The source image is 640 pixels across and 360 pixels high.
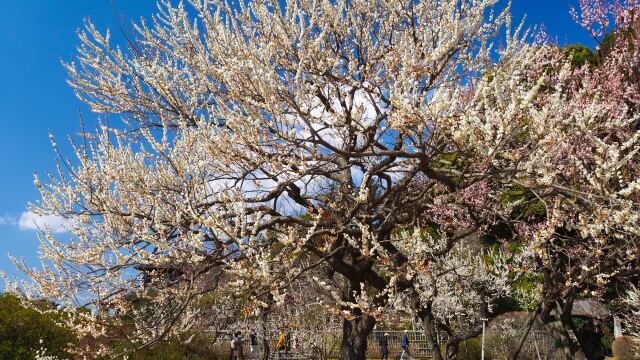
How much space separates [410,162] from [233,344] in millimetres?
9548

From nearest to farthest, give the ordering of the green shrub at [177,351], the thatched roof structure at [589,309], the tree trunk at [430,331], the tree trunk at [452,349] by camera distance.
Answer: the tree trunk at [430,331] → the tree trunk at [452,349] → the green shrub at [177,351] → the thatched roof structure at [589,309]

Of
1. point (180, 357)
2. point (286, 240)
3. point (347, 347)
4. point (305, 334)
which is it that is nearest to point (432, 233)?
point (305, 334)

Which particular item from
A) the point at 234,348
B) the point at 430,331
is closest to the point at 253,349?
the point at 234,348

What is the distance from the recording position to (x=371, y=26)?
648 cm

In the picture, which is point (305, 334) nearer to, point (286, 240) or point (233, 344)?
point (233, 344)

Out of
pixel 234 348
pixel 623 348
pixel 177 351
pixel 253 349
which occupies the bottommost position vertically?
pixel 623 348

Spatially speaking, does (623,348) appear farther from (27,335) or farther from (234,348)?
(27,335)

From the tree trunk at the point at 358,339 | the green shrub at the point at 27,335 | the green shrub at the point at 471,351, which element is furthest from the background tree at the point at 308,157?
the green shrub at the point at 471,351

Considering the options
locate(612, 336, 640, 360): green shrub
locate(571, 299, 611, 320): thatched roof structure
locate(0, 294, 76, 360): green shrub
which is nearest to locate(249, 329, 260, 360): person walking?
locate(0, 294, 76, 360): green shrub

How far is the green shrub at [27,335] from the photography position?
316 inches

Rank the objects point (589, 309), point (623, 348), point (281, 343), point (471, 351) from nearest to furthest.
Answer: point (281, 343)
point (623, 348)
point (471, 351)
point (589, 309)

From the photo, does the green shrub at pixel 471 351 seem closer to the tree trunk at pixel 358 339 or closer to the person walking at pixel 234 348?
the person walking at pixel 234 348

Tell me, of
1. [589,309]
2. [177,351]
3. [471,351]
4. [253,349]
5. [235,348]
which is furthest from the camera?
[589,309]

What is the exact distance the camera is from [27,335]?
Result: 8344 mm
